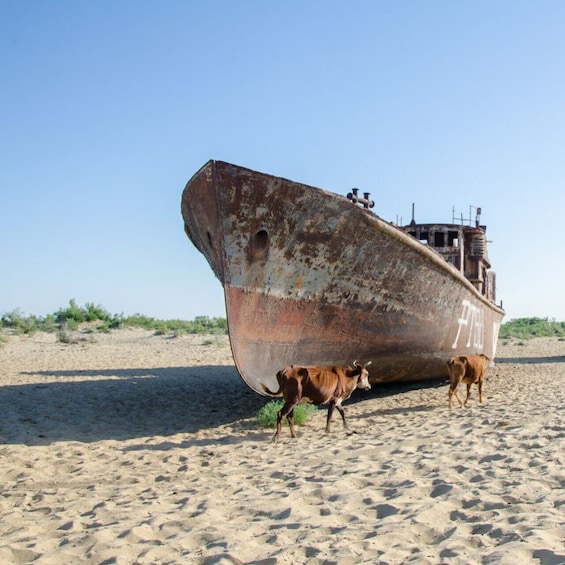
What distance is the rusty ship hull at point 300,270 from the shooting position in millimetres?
6695

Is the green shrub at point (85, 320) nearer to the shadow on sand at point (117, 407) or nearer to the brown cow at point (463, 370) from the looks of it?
the shadow on sand at point (117, 407)

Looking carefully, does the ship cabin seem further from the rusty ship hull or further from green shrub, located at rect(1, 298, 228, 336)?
green shrub, located at rect(1, 298, 228, 336)

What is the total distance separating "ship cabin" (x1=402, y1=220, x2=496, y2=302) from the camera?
11.7m

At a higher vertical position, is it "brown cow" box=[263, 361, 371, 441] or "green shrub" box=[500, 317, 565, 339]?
"green shrub" box=[500, 317, 565, 339]

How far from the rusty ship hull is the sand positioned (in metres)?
0.90

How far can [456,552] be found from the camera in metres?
2.82

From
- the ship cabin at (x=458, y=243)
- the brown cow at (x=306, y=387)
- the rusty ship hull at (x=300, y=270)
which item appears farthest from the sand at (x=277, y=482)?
the ship cabin at (x=458, y=243)

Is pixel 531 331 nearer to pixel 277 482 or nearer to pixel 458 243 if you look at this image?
pixel 458 243

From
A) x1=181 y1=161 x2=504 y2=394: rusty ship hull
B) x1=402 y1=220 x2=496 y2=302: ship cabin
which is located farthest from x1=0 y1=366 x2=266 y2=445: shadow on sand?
x1=402 y1=220 x2=496 y2=302: ship cabin

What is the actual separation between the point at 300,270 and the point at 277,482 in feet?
10.2

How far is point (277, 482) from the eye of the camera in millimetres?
4387

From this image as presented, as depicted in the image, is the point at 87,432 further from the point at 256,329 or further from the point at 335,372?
the point at 335,372

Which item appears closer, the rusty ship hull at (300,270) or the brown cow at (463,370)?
the rusty ship hull at (300,270)

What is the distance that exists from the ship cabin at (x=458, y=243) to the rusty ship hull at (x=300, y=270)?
11.6ft
